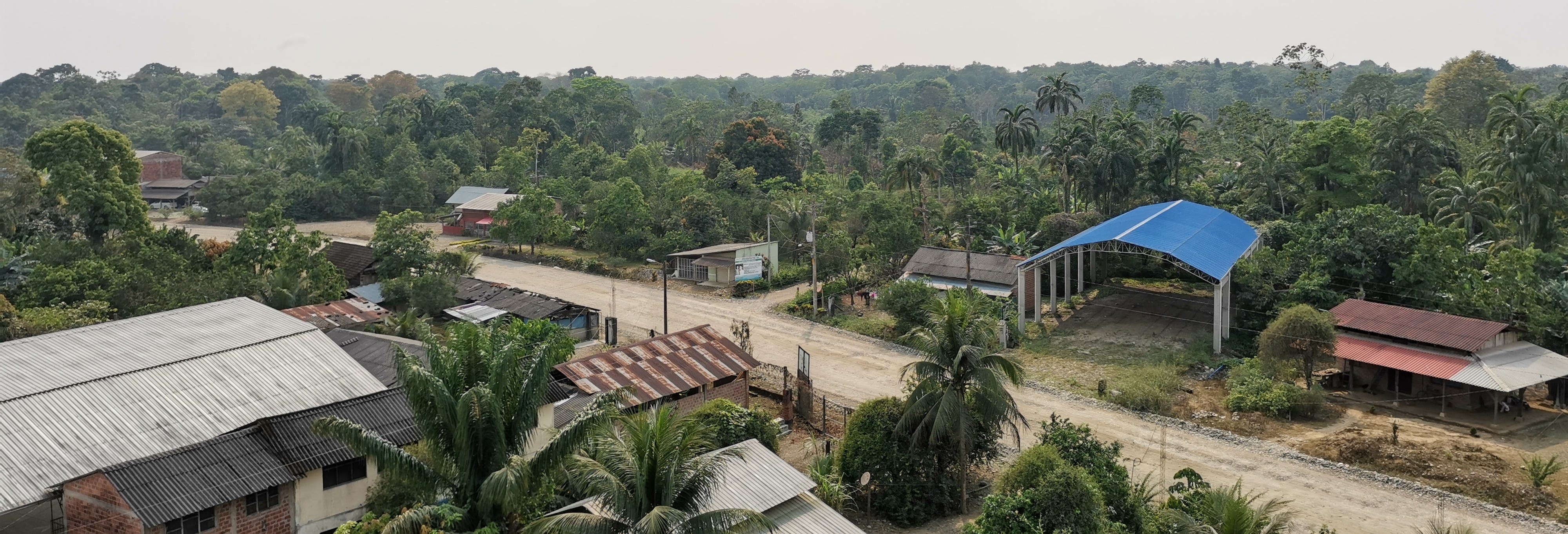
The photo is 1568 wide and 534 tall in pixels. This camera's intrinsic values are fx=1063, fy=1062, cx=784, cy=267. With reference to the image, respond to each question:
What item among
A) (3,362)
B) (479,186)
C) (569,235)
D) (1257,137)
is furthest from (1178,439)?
(479,186)

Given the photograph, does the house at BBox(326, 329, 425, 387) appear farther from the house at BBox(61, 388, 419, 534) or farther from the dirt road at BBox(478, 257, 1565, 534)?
the dirt road at BBox(478, 257, 1565, 534)

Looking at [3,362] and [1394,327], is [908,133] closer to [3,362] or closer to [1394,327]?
[1394,327]

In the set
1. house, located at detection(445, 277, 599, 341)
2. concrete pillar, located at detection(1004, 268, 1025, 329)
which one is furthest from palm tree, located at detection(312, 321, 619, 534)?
concrete pillar, located at detection(1004, 268, 1025, 329)

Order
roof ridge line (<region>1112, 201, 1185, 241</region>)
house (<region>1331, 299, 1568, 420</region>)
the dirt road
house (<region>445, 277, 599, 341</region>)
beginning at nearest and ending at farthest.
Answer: the dirt road → house (<region>1331, 299, 1568, 420</region>) → roof ridge line (<region>1112, 201, 1185, 241</region>) → house (<region>445, 277, 599, 341</region>)

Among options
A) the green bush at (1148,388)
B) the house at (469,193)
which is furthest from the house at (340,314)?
the house at (469,193)

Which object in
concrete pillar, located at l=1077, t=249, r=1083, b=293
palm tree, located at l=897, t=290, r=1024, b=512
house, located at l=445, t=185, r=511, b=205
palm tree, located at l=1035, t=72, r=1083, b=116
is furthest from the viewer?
house, located at l=445, t=185, r=511, b=205

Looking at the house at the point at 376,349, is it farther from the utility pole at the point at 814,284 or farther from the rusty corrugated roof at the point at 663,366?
the utility pole at the point at 814,284
